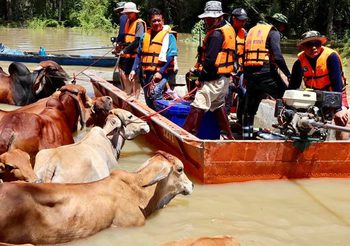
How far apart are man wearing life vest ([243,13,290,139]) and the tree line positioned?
1112 inches

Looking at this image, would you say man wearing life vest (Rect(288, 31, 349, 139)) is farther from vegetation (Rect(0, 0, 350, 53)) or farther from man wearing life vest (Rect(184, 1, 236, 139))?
vegetation (Rect(0, 0, 350, 53))

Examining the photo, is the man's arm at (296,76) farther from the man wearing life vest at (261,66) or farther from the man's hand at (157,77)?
the man's hand at (157,77)

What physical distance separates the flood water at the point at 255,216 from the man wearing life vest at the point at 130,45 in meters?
2.96

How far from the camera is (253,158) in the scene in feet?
23.2

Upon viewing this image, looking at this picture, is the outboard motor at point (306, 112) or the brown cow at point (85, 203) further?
the outboard motor at point (306, 112)

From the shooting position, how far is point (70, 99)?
7.48 meters

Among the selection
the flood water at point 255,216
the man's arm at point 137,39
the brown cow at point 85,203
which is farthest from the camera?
the man's arm at point 137,39

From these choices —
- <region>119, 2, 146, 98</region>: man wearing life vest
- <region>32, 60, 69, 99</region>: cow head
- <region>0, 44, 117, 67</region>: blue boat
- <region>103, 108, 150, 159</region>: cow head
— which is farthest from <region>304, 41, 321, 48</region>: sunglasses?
<region>0, 44, 117, 67</region>: blue boat

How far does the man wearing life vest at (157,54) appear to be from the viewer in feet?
30.7

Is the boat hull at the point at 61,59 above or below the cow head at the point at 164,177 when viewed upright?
below

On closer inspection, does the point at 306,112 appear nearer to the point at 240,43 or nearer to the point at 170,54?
the point at 170,54

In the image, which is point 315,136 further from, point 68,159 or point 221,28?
point 68,159

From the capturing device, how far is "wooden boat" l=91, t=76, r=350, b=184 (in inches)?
270

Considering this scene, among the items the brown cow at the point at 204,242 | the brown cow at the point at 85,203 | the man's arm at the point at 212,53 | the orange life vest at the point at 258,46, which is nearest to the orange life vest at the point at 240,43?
the orange life vest at the point at 258,46
